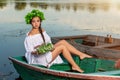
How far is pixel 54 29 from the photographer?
59.2 ft

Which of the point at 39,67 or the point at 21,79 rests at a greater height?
the point at 39,67

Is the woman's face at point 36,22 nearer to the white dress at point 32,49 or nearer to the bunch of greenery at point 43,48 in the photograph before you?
the white dress at point 32,49

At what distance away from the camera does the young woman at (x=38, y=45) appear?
750cm

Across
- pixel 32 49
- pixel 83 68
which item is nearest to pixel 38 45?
pixel 32 49

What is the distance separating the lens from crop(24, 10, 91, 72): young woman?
750 centimetres

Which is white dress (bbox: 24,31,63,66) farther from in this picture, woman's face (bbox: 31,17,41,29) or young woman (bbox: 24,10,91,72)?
woman's face (bbox: 31,17,41,29)

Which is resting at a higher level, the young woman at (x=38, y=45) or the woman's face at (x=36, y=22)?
the woman's face at (x=36, y=22)

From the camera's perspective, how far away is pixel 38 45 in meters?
7.50

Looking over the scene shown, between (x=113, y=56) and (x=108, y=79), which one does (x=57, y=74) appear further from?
(x=113, y=56)

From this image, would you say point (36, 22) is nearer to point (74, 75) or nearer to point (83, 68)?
point (74, 75)

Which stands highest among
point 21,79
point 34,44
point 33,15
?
point 33,15

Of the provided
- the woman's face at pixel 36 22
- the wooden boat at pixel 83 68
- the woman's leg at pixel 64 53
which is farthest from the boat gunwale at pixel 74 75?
the woman's face at pixel 36 22

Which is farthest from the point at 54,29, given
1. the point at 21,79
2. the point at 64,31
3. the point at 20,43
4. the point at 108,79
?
the point at 108,79

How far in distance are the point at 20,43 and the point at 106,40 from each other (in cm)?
365
